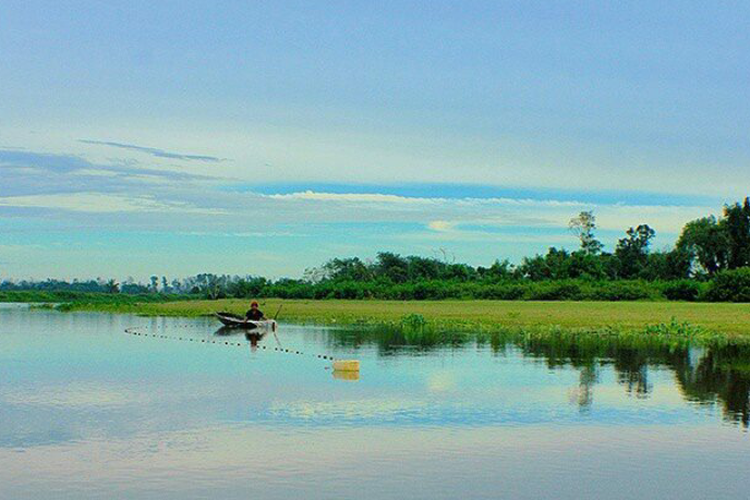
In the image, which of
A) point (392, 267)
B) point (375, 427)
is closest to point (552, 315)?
point (375, 427)

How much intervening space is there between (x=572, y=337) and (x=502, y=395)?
2315 centimetres

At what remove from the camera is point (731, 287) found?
79.9 metres

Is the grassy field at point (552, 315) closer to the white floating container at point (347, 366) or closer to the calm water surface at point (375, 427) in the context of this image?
the calm water surface at point (375, 427)

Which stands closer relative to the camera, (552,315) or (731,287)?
(552,315)

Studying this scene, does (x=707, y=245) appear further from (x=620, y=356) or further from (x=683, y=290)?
(x=620, y=356)

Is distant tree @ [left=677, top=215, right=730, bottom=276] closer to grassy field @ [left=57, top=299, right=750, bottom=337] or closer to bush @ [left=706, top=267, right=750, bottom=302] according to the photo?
bush @ [left=706, top=267, right=750, bottom=302]

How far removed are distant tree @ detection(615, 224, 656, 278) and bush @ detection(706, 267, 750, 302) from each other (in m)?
28.3

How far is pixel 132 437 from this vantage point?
17578 millimetres

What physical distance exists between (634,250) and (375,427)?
101858 millimetres

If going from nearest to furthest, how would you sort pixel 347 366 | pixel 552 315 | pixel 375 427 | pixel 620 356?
pixel 375 427 < pixel 347 366 < pixel 620 356 < pixel 552 315

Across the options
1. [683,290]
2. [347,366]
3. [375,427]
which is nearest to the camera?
[375,427]

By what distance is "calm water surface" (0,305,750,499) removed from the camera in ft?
47.2

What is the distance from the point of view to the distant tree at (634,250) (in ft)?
364

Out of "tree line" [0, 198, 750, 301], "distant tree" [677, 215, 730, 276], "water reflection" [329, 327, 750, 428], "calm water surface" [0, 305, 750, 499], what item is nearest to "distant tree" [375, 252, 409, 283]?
"tree line" [0, 198, 750, 301]
